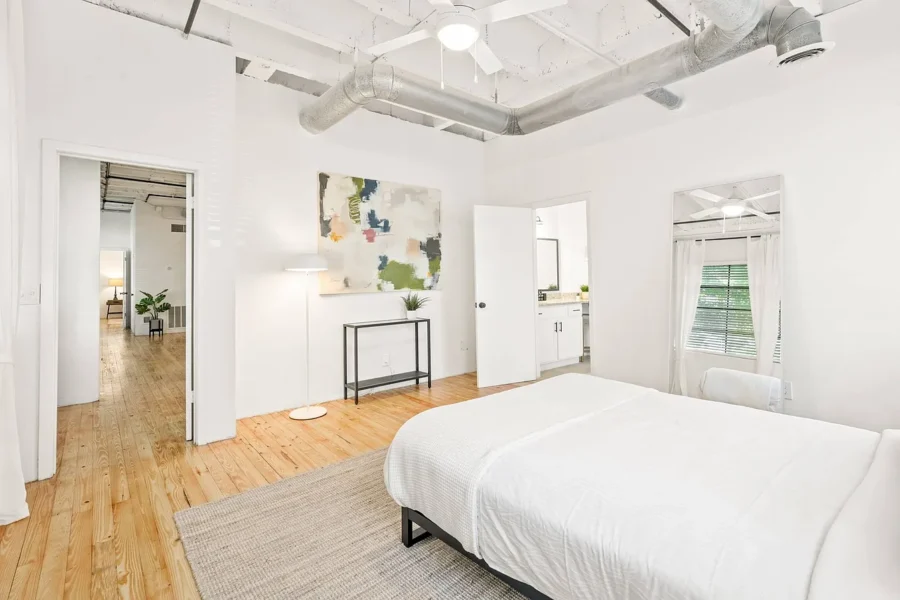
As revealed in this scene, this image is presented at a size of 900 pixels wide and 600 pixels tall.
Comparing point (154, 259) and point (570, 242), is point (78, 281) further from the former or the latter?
point (570, 242)

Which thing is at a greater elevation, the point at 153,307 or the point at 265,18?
the point at 265,18

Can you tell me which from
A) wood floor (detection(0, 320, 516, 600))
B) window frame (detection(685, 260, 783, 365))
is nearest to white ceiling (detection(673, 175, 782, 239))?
window frame (detection(685, 260, 783, 365))

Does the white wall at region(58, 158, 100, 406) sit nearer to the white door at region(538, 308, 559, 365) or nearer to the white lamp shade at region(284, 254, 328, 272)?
the white lamp shade at region(284, 254, 328, 272)

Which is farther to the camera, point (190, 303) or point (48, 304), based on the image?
point (190, 303)

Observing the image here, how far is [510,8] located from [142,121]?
257 centimetres

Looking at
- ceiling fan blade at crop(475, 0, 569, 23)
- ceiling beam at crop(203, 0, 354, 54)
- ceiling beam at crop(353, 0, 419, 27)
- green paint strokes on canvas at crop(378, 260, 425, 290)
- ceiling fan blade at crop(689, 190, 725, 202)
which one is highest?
ceiling beam at crop(353, 0, 419, 27)

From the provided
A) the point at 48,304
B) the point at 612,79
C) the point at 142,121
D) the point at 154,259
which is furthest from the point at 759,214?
the point at 154,259

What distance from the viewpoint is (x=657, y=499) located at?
1.19 m

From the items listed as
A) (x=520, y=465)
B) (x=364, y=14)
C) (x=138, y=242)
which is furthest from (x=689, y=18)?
(x=138, y=242)

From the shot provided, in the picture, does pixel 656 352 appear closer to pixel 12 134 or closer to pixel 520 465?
pixel 520 465

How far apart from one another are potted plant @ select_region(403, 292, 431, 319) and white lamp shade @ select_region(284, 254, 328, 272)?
1200 millimetres

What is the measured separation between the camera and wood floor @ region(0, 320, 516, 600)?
1794 millimetres

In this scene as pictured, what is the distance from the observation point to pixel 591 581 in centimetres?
115

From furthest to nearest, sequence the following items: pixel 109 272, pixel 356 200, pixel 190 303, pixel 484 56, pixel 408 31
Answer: pixel 109 272
pixel 356 200
pixel 408 31
pixel 190 303
pixel 484 56
